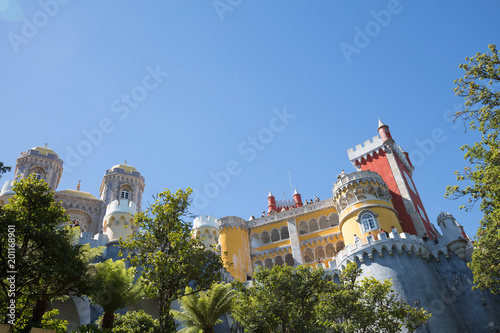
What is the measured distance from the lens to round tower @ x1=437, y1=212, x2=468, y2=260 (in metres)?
27.7

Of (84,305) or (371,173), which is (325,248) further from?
(84,305)

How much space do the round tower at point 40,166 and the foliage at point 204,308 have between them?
94.8ft

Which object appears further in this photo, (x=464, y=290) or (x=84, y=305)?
(x=464, y=290)

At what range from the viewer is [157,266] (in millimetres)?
15992

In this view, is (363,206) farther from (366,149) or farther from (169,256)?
(169,256)

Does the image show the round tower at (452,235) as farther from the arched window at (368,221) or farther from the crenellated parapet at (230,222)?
the crenellated parapet at (230,222)

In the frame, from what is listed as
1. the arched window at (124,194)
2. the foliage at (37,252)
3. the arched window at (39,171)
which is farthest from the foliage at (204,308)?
the arched window at (39,171)

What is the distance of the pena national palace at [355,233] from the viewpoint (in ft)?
83.0

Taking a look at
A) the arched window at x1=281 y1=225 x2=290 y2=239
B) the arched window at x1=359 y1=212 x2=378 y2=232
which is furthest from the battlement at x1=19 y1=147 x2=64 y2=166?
the arched window at x1=359 y1=212 x2=378 y2=232

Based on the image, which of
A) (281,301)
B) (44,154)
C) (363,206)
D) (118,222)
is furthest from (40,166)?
(281,301)

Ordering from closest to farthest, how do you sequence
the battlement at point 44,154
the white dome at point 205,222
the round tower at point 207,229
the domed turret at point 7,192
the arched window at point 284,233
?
the domed turret at point 7,192, the round tower at point 207,229, the white dome at point 205,222, the arched window at point 284,233, the battlement at point 44,154

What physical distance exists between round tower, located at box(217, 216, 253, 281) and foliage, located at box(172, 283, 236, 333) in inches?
639

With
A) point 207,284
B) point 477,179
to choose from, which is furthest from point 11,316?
point 477,179

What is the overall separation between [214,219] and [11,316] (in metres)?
23.7
